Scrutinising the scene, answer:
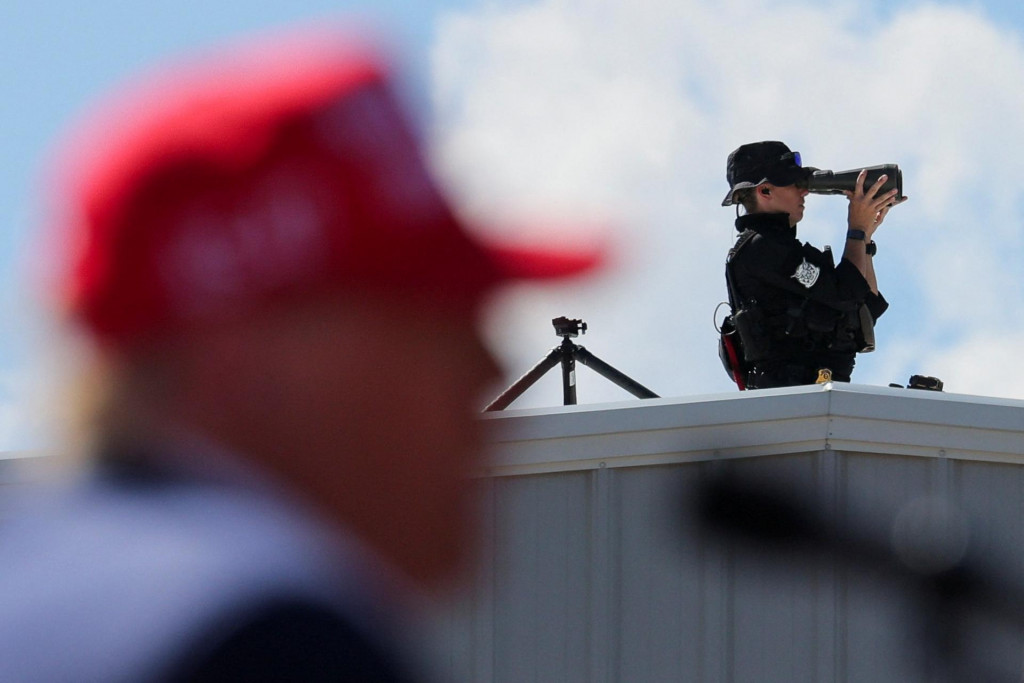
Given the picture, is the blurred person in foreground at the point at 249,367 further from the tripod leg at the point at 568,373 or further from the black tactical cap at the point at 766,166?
the tripod leg at the point at 568,373

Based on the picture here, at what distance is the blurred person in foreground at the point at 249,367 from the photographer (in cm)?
72

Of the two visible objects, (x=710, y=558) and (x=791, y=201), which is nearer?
Result: (x=710, y=558)

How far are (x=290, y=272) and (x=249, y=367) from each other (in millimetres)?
59

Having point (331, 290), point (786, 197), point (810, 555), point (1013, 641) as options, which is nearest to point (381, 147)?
point (331, 290)

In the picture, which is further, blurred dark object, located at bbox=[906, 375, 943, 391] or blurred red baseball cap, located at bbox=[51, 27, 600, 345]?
blurred dark object, located at bbox=[906, 375, 943, 391]

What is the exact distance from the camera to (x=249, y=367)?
29.8 inches

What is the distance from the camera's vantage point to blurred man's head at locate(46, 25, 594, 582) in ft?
2.36

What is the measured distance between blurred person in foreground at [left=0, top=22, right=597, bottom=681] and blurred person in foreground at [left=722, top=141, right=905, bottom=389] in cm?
355

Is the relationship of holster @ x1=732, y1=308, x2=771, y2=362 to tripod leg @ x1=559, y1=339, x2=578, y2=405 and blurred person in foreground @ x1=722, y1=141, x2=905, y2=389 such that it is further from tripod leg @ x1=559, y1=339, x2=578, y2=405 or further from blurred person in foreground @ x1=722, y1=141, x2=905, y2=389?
tripod leg @ x1=559, y1=339, x2=578, y2=405

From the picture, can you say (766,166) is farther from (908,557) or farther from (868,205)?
(908,557)

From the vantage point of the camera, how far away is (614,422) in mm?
2938

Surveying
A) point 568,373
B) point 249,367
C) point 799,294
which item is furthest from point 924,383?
point 249,367

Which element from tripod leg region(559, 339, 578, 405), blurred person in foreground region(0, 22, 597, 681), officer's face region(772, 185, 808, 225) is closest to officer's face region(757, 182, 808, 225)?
officer's face region(772, 185, 808, 225)

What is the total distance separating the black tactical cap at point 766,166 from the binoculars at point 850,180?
0.04 metres
